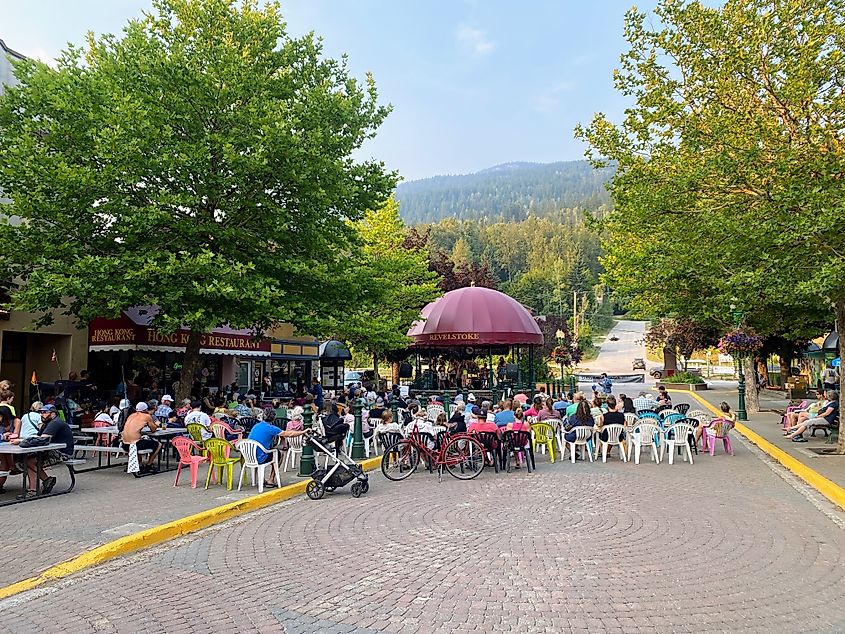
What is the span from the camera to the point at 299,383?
1296 inches

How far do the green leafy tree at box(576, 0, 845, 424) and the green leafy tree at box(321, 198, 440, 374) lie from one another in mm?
6841

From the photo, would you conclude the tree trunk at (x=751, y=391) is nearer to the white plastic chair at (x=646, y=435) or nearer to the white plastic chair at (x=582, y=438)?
the white plastic chair at (x=646, y=435)

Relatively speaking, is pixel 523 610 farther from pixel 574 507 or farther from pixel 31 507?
pixel 31 507

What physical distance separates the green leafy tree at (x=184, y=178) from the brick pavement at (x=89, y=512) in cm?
455

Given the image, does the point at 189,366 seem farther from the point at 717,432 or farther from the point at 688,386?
the point at 688,386

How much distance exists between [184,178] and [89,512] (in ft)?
28.5

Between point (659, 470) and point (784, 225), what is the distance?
501 centimetres

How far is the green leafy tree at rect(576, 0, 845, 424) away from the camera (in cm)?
1140

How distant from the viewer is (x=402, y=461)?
12250 mm

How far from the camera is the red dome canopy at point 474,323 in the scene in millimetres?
29625

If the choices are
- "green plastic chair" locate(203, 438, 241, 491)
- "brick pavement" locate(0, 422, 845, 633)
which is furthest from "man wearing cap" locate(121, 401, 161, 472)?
"brick pavement" locate(0, 422, 845, 633)

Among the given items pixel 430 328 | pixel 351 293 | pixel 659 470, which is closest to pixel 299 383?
pixel 430 328

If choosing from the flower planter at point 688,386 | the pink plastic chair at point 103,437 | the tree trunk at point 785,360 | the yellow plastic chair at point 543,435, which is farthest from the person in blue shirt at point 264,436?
the flower planter at point 688,386

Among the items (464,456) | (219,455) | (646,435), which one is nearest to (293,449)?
(219,455)
